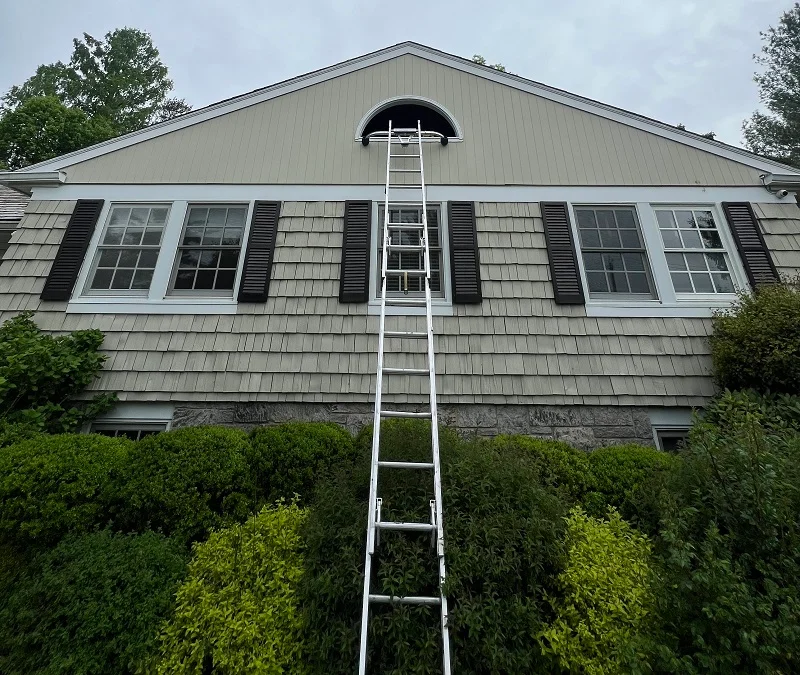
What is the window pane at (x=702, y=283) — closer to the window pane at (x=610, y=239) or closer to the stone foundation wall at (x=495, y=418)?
the window pane at (x=610, y=239)

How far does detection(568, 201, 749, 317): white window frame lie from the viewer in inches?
190

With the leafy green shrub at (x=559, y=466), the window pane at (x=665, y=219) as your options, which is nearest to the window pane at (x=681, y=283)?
the window pane at (x=665, y=219)

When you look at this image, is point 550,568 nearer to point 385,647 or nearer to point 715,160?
point 385,647

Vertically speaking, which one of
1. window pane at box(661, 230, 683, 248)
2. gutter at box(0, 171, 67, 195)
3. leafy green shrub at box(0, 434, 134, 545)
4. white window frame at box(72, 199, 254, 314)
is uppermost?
gutter at box(0, 171, 67, 195)

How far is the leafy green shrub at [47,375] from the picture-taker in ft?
13.3

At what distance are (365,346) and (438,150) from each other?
2.92 metres

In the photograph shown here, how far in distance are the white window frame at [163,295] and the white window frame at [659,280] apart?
426 cm

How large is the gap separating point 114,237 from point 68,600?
4381 mm

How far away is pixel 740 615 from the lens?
69.1 inches

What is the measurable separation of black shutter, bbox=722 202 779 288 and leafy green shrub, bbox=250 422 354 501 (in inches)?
197

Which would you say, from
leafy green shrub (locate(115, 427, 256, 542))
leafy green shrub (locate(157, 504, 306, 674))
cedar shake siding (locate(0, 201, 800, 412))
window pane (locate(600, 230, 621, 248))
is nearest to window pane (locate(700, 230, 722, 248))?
cedar shake siding (locate(0, 201, 800, 412))

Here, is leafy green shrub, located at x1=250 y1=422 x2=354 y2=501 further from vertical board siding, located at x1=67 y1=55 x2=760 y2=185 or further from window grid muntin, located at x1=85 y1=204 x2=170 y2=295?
vertical board siding, located at x1=67 y1=55 x2=760 y2=185

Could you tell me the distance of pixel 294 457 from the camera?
11.5 ft

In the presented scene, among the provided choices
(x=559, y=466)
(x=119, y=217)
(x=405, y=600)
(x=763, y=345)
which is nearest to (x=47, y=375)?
(x=119, y=217)
